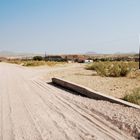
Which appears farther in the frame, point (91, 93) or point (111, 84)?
point (111, 84)

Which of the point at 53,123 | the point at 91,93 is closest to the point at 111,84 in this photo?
the point at 91,93

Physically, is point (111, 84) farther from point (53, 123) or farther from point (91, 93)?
point (53, 123)

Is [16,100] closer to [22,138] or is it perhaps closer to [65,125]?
[65,125]

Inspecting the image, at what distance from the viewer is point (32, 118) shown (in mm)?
10648

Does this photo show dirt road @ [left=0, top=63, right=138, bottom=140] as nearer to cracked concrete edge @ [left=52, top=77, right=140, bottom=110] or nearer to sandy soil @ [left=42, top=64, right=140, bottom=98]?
cracked concrete edge @ [left=52, top=77, right=140, bottom=110]

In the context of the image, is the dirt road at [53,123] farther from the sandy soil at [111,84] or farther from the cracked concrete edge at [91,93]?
the sandy soil at [111,84]

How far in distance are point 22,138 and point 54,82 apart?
17.0 metres

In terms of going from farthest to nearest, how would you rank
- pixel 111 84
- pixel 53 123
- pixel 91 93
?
pixel 111 84 < pixel 91 93 < pixel 53 123

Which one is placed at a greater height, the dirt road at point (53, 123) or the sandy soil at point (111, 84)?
the dirt road at point (53, 123)

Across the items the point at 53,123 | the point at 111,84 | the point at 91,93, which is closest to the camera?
the point at 53,123

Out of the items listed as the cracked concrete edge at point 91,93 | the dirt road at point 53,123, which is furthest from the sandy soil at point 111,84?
the dirt road at point 53,123

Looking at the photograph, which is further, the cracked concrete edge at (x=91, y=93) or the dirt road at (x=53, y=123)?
the cracked concrete edge at (x=91, y=93)

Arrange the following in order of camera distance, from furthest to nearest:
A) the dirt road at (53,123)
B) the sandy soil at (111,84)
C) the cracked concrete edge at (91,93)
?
the sandy soil at (111,84)
the cracked concrete edge at (91,93)
the dirt road at (53,123)

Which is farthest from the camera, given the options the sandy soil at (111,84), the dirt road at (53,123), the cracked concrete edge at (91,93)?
the sandy soil at (111,84)
